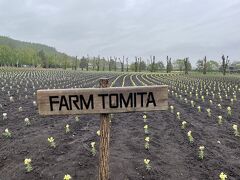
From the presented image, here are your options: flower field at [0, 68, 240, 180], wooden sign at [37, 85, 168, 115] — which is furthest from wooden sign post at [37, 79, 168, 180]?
flower field at [0, 68, 240, 180]

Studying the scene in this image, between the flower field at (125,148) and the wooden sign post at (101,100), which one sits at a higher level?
the wooden sign post at (101,100)

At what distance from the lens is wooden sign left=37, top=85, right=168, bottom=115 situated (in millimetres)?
3090

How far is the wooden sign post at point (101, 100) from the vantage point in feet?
10.1

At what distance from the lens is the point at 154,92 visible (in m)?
3.15

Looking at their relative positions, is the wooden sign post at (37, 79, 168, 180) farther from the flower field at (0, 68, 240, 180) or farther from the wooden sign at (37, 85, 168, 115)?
the flower field at (0, 68, 240, 180)

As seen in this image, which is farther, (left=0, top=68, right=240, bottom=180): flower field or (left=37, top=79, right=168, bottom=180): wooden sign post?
(left=0, top=68, right=240, bottom=180): flower field

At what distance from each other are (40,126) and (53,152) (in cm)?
264

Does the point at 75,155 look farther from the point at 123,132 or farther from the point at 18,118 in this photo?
the point at 18,118

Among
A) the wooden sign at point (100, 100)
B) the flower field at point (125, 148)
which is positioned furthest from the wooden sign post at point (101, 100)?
the flower field at point (125, 148)

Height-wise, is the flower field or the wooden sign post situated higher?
the wooden sign post

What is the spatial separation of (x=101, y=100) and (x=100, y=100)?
0.01m

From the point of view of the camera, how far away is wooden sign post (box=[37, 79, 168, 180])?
3.09 m

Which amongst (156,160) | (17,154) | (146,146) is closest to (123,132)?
(146,146)

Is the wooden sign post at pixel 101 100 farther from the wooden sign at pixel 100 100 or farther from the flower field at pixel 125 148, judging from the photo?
the flower field at pixel 125 148
